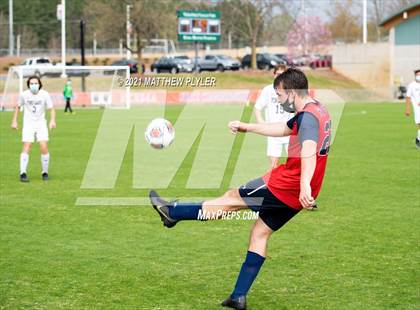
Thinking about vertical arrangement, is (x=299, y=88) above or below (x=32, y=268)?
above

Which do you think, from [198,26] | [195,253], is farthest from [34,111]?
[198,26]

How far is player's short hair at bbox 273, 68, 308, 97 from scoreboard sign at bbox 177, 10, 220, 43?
5531 centimetres

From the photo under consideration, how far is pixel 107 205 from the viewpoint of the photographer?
44.0 feet

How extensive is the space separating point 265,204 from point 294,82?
3.70 ft

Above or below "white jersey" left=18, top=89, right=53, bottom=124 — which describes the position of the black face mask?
above

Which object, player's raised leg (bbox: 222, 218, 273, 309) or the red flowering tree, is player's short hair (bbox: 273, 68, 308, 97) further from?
the red flowering tree

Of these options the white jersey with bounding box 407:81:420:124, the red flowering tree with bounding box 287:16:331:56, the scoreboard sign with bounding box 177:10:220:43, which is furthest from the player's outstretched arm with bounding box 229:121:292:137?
the red flowering tree with bounding box 287:16:331:56

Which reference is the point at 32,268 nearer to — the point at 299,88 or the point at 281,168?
the point at 281,168

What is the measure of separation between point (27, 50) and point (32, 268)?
9352 centimetres

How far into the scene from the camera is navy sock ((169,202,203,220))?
730cm

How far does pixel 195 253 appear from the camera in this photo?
9.48 meters

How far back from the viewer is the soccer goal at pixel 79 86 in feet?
146

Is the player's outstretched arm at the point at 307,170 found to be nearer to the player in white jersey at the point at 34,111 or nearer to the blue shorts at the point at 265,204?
the blue shorts at the point at 265,204

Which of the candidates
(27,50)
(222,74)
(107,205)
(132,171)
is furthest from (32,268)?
(27,50)
